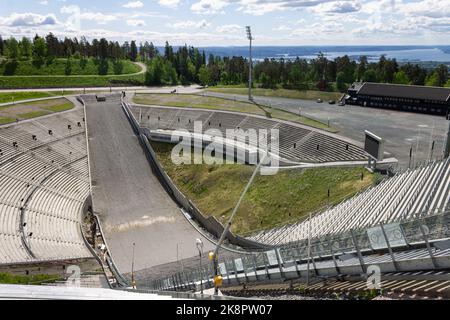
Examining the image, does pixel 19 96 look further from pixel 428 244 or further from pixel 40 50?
pixel 428 244

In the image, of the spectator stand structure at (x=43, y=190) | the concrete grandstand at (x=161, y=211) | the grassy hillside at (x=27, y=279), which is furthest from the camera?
the spectator stand structure at (x=43, y=190)

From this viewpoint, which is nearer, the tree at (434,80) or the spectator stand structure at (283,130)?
the spectator stand structure at (283,130)

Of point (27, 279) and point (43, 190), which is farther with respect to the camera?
point (43, 190)

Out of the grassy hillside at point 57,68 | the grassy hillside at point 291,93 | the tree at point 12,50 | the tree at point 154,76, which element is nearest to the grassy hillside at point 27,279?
the grassy hillside at point 291,93

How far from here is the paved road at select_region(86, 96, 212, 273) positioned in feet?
96.5

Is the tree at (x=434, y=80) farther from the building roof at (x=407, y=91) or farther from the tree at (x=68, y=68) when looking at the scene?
the tree at (x=68, y=68)

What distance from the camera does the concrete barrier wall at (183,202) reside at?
92.7 feet

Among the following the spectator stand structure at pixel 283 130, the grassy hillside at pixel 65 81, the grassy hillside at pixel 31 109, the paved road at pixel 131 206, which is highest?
the grassy hillside at pixel 65 81

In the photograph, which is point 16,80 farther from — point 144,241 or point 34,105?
point 144,241

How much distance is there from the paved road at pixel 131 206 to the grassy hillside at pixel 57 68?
43.1 metres

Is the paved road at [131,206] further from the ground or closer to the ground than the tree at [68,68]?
closer to the ground


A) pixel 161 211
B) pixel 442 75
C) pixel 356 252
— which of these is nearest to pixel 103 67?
pixel 161 211

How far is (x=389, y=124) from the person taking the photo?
1880 inches

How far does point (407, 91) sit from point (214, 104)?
29.7 m
